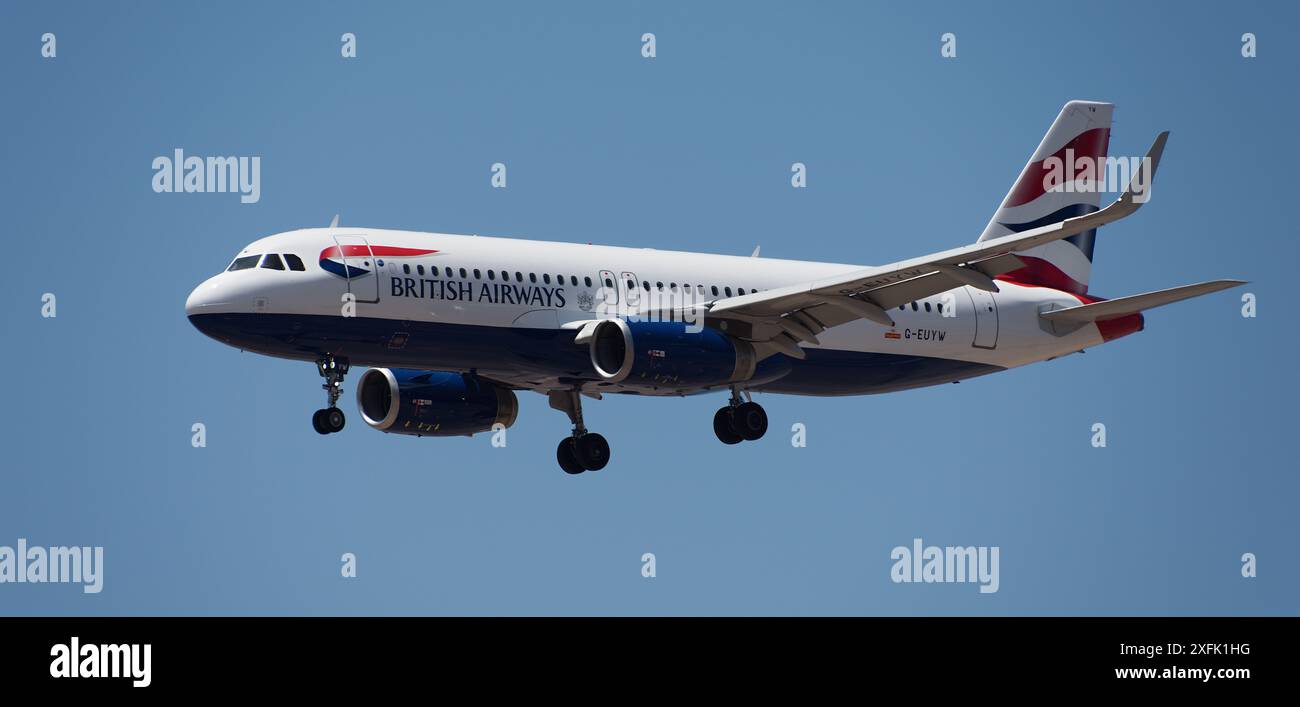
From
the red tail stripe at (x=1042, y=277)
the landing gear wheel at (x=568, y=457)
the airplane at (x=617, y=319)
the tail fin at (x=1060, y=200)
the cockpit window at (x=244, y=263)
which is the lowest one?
the landing gear wheel at (x=568, y=457)

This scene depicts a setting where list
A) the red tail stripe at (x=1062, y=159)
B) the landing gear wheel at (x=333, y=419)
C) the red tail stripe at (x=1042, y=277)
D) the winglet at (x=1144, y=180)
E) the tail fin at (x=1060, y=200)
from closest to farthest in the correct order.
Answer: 1. the winglet at (x=1144, y=180)
2. the landing gear wheel at (x=333, y=419)
3. the red tail stripe at (x=1042, y=277)
4. the tail fin at (x=1060, y=200)
5. the red tail stripe at (x=1062, y=159)

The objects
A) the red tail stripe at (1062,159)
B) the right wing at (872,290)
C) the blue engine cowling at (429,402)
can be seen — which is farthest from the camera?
the red tail stripe at (1062,159)

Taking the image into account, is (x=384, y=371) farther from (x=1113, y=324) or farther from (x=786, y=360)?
(x=1113, y=324)

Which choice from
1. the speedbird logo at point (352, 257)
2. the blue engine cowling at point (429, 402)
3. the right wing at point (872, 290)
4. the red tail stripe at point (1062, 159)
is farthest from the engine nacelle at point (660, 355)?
the red tail stripe at point (1062, 159)

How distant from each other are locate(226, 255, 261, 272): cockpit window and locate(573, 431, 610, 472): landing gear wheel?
36.1ft

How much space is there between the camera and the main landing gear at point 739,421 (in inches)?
2079

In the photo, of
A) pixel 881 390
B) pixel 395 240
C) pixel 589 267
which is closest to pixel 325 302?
pixel 395 240

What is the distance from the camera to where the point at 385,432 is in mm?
54219

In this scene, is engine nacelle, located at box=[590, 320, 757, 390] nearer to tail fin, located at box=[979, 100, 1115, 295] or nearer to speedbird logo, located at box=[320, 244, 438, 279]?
speedbird logo, located at box=[320, 244, 438, 279]

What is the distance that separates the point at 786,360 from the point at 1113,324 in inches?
388

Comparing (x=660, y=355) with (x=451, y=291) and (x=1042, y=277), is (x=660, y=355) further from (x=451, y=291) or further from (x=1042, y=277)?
(x=1042, y=277)

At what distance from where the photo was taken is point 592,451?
54406 mm

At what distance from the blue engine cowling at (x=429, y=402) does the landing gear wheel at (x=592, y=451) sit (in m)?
2.17

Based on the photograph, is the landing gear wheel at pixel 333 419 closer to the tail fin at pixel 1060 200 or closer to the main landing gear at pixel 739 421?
the main landing gear at pixel 739 421
